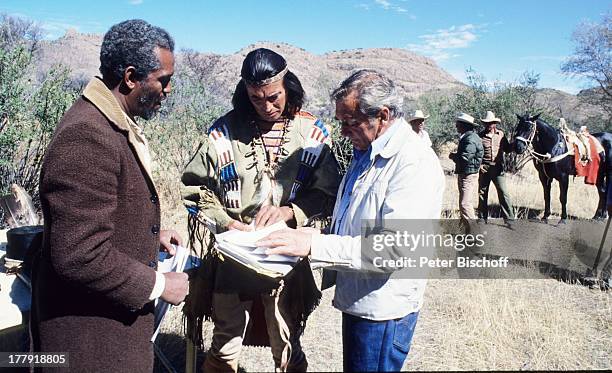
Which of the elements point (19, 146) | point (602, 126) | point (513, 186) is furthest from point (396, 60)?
point (19, 146)

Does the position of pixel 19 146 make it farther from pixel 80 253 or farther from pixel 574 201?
Result: pixel 574 201

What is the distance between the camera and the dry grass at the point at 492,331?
11.7 ft

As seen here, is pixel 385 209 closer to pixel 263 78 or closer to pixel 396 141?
pixel 396 141

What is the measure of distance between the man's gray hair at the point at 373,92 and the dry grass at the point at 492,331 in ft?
7.60

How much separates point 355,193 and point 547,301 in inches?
153

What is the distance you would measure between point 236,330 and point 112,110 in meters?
1.41

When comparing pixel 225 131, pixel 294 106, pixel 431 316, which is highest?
pixel 294 106

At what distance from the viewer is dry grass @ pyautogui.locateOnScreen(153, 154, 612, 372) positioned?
3.56 m

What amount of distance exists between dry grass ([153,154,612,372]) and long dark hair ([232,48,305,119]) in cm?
198

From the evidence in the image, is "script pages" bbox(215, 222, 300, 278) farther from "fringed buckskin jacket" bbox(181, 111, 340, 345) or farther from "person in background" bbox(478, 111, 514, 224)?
"person in background" bbox(478, 111, 514, 224)

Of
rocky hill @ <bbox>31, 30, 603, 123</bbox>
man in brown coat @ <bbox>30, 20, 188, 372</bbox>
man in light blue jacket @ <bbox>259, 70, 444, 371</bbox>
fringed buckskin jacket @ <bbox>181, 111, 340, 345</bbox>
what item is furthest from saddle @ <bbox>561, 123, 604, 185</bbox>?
rocky hill @ <bbox>31, 30, 603, 123</bbox>

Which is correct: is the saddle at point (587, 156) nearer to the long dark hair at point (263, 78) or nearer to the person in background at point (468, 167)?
the person in background at point (468, 167)

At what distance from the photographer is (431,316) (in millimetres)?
4539

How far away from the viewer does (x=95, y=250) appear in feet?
4.64
